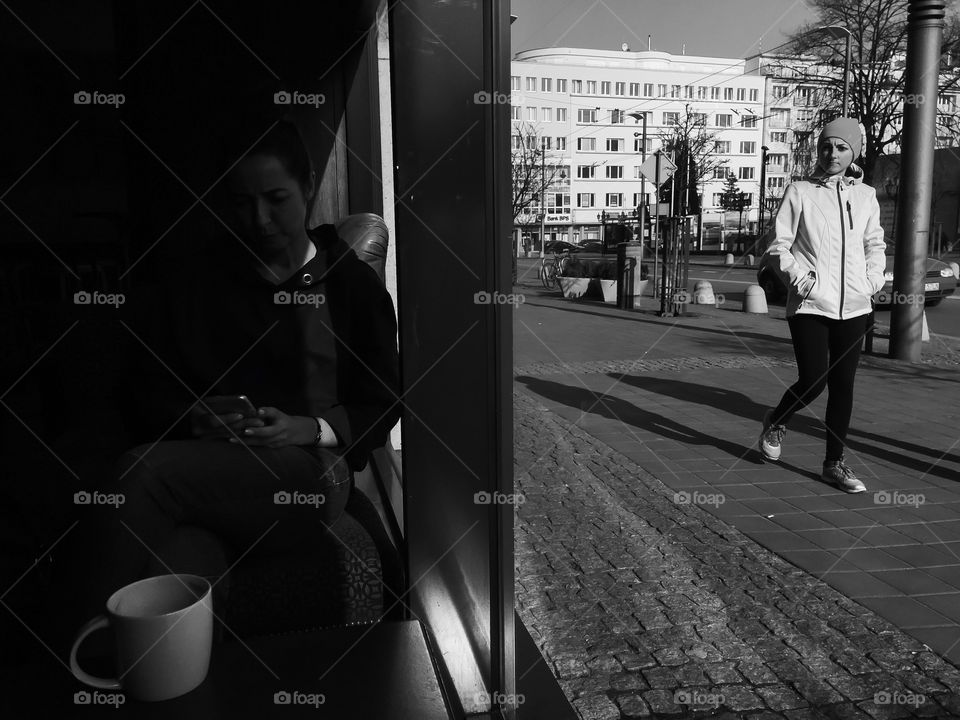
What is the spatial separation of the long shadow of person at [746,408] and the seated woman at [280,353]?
3.94 meters

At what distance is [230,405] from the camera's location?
77.3 inches

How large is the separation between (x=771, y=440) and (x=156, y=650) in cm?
441

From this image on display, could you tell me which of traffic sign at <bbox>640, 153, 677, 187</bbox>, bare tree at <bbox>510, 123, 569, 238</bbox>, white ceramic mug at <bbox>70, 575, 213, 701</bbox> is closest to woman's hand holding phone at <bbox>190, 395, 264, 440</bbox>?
white ceramic mug at <bbox>70, 575, 213, 701</bbox>

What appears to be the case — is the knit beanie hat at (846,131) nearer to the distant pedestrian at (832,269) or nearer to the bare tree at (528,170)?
the distant pedestrian at (832,269)

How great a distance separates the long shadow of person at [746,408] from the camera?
503cm

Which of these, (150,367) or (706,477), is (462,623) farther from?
(706,477)

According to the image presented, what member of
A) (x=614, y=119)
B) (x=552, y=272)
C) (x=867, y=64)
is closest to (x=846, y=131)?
(x=552, y=272)

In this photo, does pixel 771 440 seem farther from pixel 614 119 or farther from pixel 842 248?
pixel 614 119

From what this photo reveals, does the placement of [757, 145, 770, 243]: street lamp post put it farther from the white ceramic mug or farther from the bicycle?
the white ceramic mug

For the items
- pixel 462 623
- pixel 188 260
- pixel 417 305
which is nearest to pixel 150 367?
pixel 188 260

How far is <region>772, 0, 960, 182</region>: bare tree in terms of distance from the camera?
22906mm

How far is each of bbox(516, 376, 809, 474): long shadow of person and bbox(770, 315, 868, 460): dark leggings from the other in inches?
17.4

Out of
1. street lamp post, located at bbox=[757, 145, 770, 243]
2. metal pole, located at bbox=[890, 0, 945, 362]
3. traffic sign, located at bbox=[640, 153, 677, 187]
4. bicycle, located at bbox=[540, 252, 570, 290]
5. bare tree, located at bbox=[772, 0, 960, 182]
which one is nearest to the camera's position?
metal pole, located at bbox=[890, 0, 945, 362]

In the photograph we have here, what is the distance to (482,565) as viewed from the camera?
5.77ft
